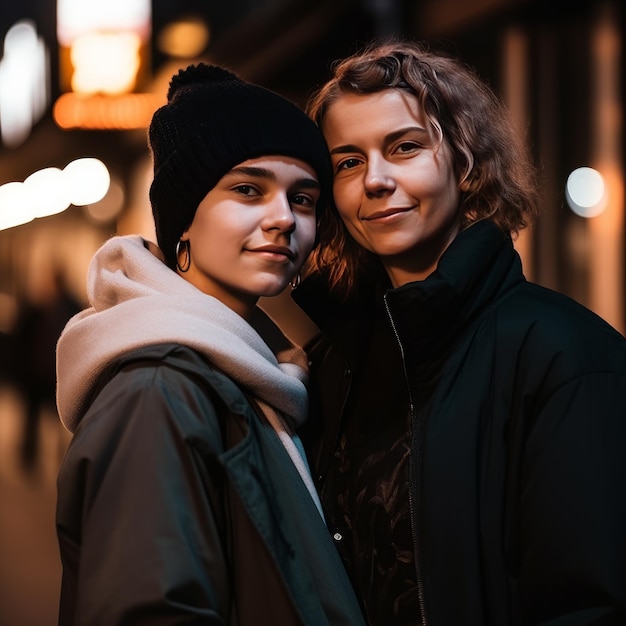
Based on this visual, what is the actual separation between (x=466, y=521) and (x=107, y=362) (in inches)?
36.9

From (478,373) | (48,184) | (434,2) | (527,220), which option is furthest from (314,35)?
(48,184)

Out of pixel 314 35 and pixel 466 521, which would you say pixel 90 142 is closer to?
pixel 314 35

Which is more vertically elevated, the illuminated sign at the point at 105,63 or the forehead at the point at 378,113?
the illuminated sign at the point at 105,63

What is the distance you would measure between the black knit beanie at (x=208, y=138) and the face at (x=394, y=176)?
5.3 inches

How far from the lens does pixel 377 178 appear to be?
258cm

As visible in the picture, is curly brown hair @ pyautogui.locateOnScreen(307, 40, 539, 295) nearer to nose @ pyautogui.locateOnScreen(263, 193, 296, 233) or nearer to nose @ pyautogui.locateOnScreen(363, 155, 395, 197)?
nose @ pyautogui.locateOnScreen(363, 155, 395, 197)

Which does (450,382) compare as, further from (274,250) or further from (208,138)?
(208,138)

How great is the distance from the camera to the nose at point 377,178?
8.45 ft

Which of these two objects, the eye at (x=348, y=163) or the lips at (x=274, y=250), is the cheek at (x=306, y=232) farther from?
the eye at (x=348, y=163)

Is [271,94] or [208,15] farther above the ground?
[208,15]

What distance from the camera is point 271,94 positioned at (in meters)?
2.54

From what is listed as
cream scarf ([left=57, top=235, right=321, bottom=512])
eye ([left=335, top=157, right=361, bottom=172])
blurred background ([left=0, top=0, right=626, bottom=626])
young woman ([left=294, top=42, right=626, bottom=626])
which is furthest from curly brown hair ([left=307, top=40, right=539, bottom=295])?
blurred background ([left=0, top=0, right=626, bottom=626])

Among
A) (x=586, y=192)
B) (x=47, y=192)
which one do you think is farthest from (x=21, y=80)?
(x=586, y=192)

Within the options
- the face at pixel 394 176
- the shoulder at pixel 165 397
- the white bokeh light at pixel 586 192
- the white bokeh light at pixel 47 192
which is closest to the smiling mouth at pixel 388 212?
the face at pixel 394 176
